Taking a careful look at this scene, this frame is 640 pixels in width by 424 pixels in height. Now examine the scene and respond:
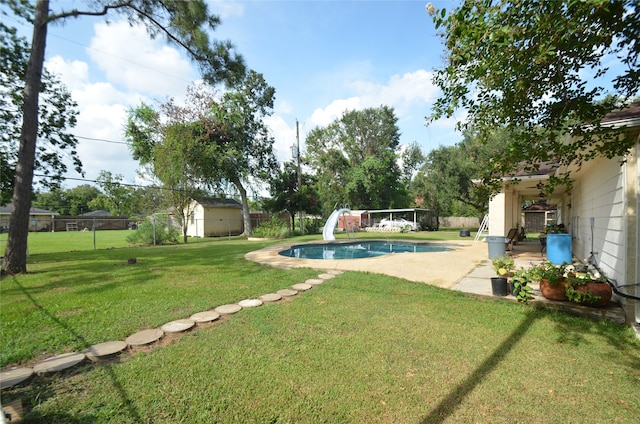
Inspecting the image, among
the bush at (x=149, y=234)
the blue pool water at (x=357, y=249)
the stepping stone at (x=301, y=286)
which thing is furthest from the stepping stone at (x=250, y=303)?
the bush at (x=149, y=234)

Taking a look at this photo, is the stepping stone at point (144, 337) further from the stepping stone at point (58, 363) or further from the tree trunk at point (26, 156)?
the tree trunk at point (26, 156)

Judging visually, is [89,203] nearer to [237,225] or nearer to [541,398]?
[237,225]

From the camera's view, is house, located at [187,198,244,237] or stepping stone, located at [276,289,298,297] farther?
house, located at [187,198,244,237]

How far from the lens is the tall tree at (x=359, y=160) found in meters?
28.2

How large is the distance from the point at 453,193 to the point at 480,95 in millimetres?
23245

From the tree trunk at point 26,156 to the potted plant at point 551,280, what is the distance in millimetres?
10859

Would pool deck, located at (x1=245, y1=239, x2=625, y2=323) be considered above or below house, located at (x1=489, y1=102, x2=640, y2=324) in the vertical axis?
below

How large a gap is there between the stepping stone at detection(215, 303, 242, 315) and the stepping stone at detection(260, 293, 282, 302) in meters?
0.49

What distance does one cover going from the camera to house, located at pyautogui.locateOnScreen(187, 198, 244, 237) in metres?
22.9

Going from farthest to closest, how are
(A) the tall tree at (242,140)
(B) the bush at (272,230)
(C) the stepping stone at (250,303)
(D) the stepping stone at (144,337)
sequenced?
1. (A) the tall tree at (242,140)
2. (B) the bush at (272,230)
3. (C) the stepping stone at (250,303)
4. (D) the stepping stone at (144,337)

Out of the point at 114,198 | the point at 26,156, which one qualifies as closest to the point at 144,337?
the point at 26,156

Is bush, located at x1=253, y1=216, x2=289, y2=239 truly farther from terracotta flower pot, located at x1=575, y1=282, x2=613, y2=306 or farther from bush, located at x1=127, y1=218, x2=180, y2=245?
terracotta flower pot, located at x1=575, y1=282, x2=613, y2=306

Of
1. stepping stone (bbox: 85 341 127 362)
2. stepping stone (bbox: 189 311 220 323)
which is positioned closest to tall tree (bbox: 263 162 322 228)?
stepping stone (bbox: 189 311 220 323)

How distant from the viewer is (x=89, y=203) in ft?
166
